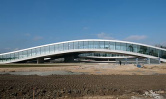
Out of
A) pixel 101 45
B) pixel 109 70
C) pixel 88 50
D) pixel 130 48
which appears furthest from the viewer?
pixel 101 45

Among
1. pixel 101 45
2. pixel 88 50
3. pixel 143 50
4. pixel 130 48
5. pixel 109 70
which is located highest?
pixel 101 45

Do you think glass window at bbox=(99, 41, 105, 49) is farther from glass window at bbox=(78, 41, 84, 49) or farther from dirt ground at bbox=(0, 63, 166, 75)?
dirt ground at bbox=(0, 63, 166, 75)

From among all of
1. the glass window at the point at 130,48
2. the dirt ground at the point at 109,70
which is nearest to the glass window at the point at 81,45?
the glass window at the point at 130,48

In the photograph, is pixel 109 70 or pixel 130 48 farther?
pixel 130 48

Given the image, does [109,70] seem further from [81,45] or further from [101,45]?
[81,45]

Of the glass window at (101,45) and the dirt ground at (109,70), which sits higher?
the glass window at (101,45)

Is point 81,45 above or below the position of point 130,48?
above

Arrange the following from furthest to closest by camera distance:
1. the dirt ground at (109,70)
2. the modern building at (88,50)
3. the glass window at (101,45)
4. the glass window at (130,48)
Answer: the glass window at (101,45), the glass window at (130,48), the modern building at (88,50), the dirt ground at (109,70)

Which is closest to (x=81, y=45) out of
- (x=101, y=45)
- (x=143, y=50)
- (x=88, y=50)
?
(x=88, y=50)

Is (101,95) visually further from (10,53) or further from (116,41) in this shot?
(10,53)

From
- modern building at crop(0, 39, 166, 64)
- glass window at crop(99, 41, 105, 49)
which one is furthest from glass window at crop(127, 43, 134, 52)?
glass window at crop(99, 41, 105, 49)

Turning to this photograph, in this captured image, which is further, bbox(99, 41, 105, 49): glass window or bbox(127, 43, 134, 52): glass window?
bbox(99, 41, 105, 49): glass window

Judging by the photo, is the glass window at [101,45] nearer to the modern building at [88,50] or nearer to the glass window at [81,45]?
the modern building at [88,50]

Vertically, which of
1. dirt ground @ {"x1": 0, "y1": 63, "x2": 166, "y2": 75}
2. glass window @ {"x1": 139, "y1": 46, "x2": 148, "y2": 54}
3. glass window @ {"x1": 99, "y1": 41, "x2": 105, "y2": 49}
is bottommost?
dirt ground @ {"x1": 0, "y1": 63, "x2": 166, "y2": 75}
